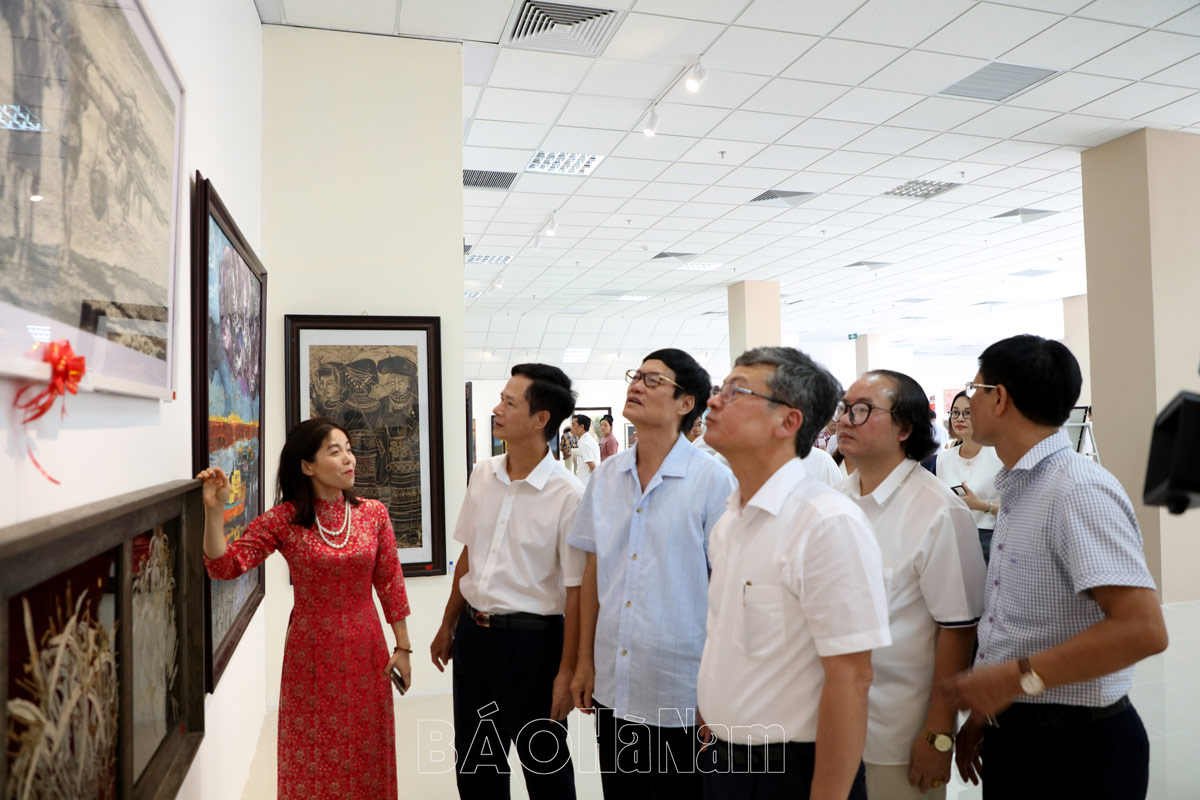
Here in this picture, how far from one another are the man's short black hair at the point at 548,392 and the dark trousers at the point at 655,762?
1.07m

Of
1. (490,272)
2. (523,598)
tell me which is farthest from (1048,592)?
(490,272)

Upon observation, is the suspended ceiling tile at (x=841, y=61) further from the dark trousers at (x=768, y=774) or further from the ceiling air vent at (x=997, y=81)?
the dark trousers at (x=768, y=774)

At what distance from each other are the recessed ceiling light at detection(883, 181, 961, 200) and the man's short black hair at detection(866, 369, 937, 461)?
667 cm

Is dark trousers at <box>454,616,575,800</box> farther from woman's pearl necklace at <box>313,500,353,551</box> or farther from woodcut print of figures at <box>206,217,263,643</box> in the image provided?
woodcut print of figures at <box>206,217,263,643</box>

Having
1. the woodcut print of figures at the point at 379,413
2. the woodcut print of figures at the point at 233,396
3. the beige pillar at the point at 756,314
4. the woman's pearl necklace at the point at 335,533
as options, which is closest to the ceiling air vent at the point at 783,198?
the beige pillar at the point at 756,314

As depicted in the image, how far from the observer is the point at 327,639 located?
2.56 meters

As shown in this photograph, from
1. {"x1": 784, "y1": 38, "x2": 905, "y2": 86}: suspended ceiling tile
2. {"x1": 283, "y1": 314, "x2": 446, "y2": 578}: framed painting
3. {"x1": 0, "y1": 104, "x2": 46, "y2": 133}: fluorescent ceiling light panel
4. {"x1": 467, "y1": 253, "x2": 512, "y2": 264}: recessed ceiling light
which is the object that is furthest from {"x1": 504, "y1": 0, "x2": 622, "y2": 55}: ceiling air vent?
{"x1": 467, "y1": 253, "x2": 512, "y2": 264}: recessed ceiling light

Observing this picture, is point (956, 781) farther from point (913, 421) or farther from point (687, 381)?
point (687, 381)

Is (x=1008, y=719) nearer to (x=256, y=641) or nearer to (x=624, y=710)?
(x=624, y=710)

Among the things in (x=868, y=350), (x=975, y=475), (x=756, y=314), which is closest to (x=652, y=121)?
(x=975, y=475)

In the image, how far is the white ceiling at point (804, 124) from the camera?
15.8 ft

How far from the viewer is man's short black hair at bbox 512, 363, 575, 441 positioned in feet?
9.25

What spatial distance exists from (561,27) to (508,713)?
4.05m

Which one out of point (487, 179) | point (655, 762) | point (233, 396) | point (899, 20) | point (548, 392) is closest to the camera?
point (655, 762)
